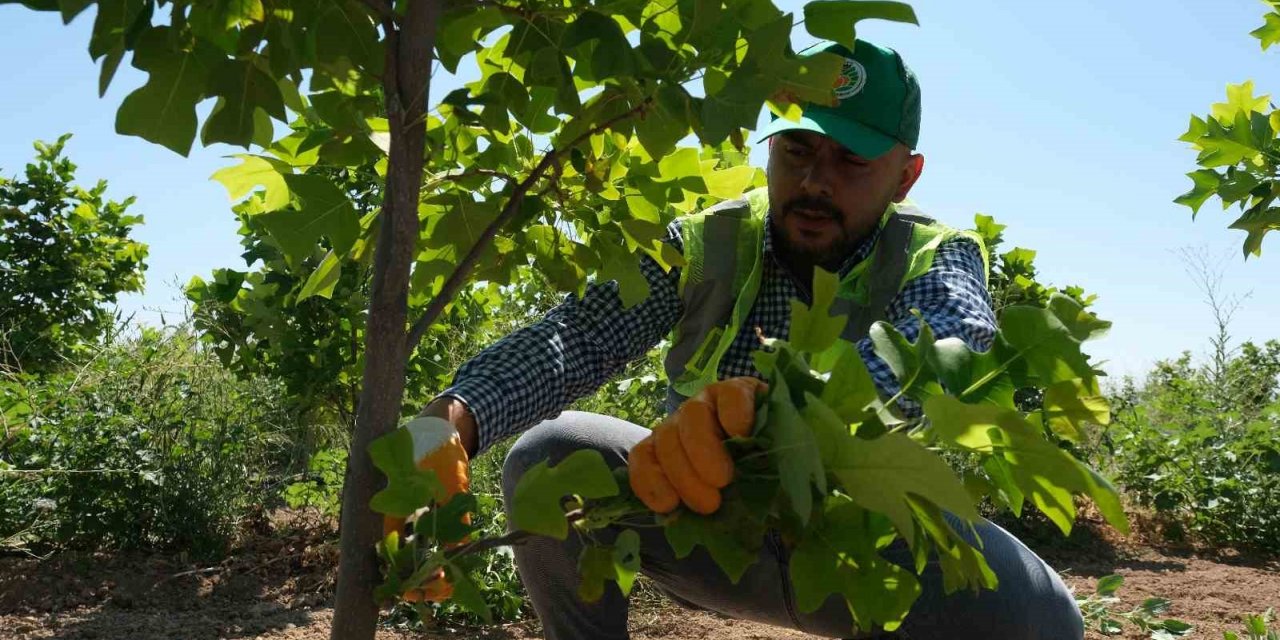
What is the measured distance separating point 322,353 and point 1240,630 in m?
3.60

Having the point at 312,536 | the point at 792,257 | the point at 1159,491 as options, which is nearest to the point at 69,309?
the point at 312,536

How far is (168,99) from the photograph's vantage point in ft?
3.60

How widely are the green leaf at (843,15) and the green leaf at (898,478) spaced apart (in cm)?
48

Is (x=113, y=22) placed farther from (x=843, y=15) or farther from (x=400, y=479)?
(x=843, y=15)

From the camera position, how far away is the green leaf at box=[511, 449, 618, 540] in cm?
99

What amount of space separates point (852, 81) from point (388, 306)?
1.30 m

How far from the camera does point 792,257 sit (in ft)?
7.52

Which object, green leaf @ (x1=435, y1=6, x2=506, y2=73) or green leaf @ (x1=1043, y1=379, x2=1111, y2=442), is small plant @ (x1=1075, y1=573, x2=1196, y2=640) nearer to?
green leaf @ (x1=1043, y1=379, x2=1111, y2=442)

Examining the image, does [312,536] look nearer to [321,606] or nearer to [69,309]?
[321,606]

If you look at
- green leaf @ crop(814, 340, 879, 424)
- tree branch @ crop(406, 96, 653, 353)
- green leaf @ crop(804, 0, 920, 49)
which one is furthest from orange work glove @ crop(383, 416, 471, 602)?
green leaf @ crop(804, 0, 920, 49)

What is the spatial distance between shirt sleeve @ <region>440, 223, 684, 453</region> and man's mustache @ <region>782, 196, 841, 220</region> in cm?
27

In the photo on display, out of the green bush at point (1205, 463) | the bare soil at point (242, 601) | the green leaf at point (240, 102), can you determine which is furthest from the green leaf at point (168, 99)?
the green bush at point (1205, 463)

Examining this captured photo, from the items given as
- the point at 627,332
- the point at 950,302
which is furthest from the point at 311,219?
the point at 950,302

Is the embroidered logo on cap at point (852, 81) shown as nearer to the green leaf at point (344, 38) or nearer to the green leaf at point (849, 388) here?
the green leaf at point (344, 38)
